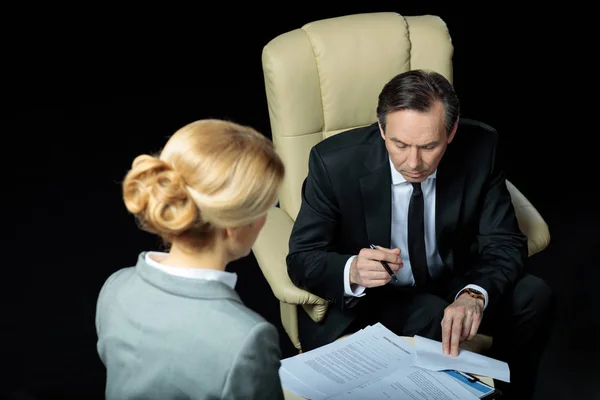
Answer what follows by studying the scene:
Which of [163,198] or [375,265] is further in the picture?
[375,265]

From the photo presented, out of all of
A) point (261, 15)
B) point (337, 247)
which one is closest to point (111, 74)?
point (261, 15)

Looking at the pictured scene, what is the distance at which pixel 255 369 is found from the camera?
159cm

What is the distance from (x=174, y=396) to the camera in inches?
63.7

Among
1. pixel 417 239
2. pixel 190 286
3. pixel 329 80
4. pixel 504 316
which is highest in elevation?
pixel 329 80

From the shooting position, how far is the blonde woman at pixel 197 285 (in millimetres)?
1584

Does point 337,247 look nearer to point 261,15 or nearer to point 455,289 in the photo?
point 455,289

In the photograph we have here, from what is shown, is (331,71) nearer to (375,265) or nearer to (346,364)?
(375,265)

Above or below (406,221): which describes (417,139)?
above

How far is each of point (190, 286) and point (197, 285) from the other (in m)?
0.01

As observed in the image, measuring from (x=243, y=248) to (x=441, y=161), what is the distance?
1021 millimetres

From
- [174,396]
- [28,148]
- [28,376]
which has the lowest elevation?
[28,376]

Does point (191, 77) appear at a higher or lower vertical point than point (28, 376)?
higher

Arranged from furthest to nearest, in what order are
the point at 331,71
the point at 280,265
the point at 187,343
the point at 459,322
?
the point at 331,71, the point at 280,265, the point at 459,322, the point at 187,343

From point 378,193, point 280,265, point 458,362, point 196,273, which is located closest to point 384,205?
point 378,193
